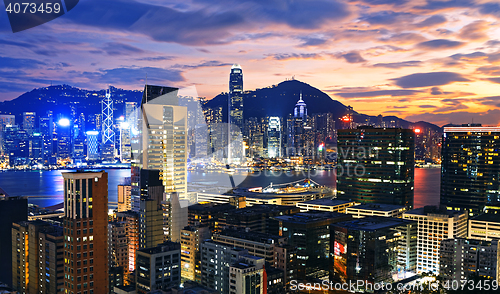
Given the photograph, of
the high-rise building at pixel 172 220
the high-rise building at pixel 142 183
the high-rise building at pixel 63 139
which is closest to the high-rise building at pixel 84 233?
the high-rise building at pixel 172 220

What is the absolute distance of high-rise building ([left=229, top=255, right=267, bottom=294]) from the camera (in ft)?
39.1

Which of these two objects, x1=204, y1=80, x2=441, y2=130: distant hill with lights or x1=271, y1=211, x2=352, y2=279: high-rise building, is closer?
x1=271, y1=211, x2=352, y2=279: high-rise building

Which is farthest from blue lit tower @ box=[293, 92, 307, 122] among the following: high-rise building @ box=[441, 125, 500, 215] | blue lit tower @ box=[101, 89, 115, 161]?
high-rise building @ box=[441, 125, 500, 215]

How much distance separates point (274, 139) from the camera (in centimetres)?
6969

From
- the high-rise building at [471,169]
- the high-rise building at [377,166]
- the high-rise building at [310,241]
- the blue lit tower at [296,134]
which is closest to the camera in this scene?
the high-rise building at [310,241]

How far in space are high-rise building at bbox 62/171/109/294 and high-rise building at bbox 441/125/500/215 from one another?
21.7 meters

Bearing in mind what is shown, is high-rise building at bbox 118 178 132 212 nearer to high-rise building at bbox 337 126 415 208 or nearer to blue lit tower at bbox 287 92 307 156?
high-rise building at bbox 337 126 415 208

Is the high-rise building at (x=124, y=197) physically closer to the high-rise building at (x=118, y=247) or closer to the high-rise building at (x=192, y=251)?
the high-rise building at (x=118, y=247)

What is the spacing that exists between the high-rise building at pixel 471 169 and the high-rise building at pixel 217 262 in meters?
17.5

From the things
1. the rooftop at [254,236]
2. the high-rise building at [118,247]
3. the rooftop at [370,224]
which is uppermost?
the rooftop at [370,224]

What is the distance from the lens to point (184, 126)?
2603 cm

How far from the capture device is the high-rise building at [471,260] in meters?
14.2

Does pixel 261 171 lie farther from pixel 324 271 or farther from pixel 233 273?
pixel 233 273

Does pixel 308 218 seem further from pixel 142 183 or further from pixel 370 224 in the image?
pixel 142 183
